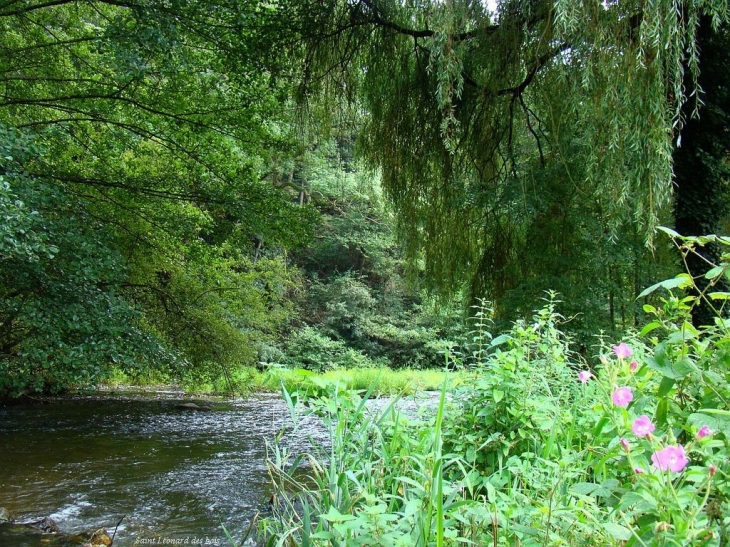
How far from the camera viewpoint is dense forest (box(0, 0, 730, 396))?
338cm

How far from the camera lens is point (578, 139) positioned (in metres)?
4.49

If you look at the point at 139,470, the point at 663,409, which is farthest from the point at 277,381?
the point at 139,470

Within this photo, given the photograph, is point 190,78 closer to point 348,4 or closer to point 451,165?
point 348,4

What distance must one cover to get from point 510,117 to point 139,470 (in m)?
4.64

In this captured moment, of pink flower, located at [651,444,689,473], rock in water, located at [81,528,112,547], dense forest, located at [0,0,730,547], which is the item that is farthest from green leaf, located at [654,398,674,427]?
rock in water, located at [81,528,112,547]

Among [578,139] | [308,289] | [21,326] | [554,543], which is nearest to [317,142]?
[578,139]

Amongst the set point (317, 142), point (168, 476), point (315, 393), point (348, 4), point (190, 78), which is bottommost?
point (168, 476)

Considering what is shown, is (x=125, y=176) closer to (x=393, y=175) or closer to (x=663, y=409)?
(x=393, y=175)

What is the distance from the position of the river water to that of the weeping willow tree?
249 cm

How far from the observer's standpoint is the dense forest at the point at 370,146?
3383 millimetres

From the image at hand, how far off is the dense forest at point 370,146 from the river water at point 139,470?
762 millimetres

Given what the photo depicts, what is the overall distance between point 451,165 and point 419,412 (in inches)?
137

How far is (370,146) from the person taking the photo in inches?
219

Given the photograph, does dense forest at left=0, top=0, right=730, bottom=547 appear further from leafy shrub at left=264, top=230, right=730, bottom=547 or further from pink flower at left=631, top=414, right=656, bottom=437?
pink flower at left=631, top=414, right=656, bottom=437
